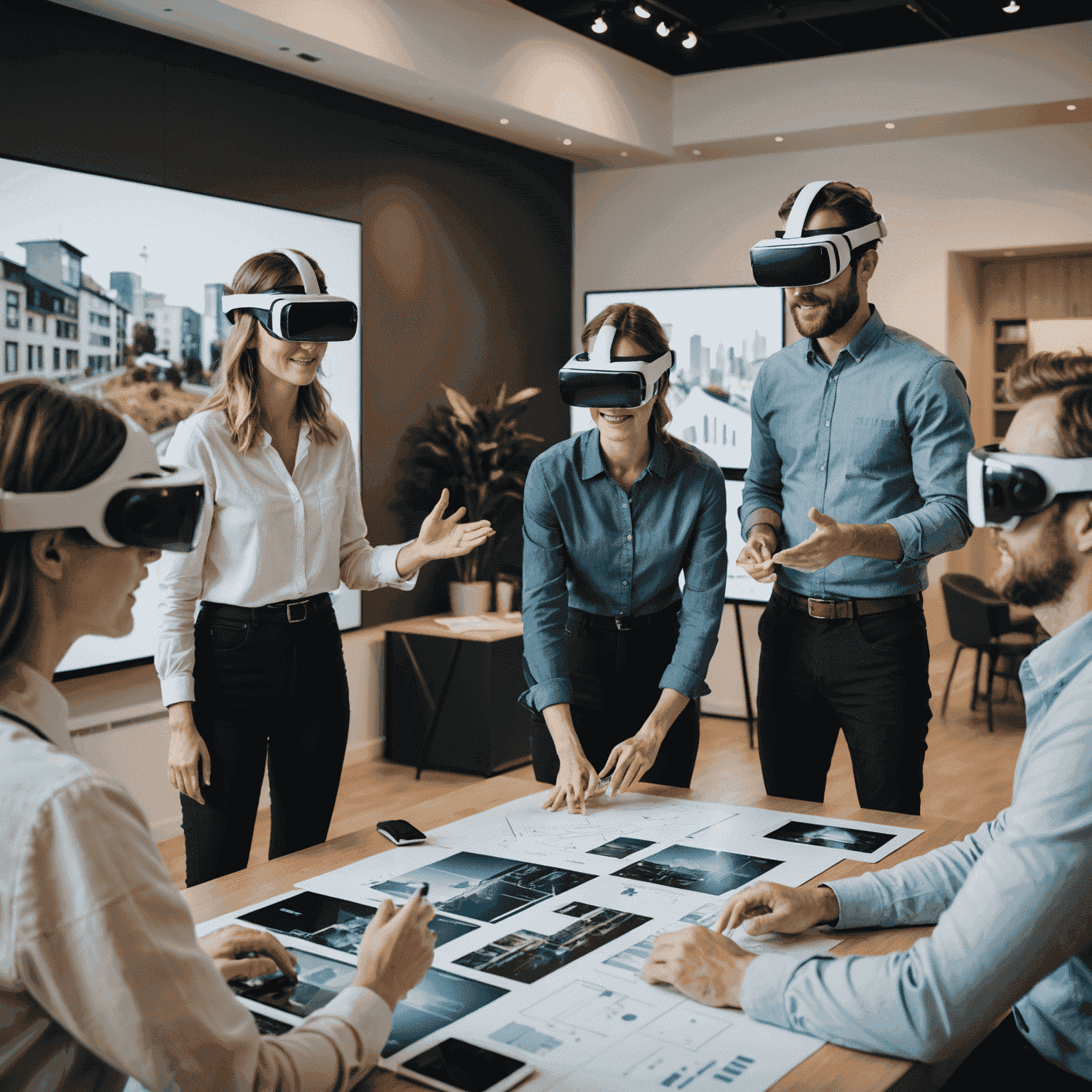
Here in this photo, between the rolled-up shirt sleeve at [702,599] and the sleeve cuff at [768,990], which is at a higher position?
the rolled-up shirt sleeve at [702,599]

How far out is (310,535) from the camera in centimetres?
256

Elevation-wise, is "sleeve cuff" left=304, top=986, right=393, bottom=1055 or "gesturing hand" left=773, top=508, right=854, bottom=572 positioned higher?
"gesturing hand" left=773, top=508, right=854, bottom=572

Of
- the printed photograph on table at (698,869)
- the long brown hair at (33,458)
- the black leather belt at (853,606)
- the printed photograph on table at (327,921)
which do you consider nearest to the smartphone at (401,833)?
the printed photograph on table at (327,921)

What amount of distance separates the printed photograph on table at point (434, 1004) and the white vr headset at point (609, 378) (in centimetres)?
119

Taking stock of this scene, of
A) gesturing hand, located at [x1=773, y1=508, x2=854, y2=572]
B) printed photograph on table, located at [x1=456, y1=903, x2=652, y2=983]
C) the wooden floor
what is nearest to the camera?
printed photograph on table, located at [x1=456, y1=903, x2=652, y2=983]

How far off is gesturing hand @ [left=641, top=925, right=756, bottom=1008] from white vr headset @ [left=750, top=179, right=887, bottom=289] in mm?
1476

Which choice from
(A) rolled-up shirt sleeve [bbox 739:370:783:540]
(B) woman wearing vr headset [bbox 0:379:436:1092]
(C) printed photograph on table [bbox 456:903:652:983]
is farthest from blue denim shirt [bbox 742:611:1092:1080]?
(A) rolled-up shirt sleeve [bbox 739:370:783:540]

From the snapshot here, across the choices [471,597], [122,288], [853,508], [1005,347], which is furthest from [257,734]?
[1005,347]

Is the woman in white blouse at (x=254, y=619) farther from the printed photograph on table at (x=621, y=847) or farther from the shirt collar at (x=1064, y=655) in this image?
the shirt collar at (x=1064, y=655)

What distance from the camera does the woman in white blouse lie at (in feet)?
7.83

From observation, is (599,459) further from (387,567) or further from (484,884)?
(484,884)

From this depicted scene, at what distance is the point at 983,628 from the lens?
611 cm

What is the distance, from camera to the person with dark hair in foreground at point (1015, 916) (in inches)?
48.4

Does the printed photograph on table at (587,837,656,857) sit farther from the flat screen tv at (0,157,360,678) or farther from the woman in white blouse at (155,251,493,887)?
the flat screen tv at (0,157,360,678)
